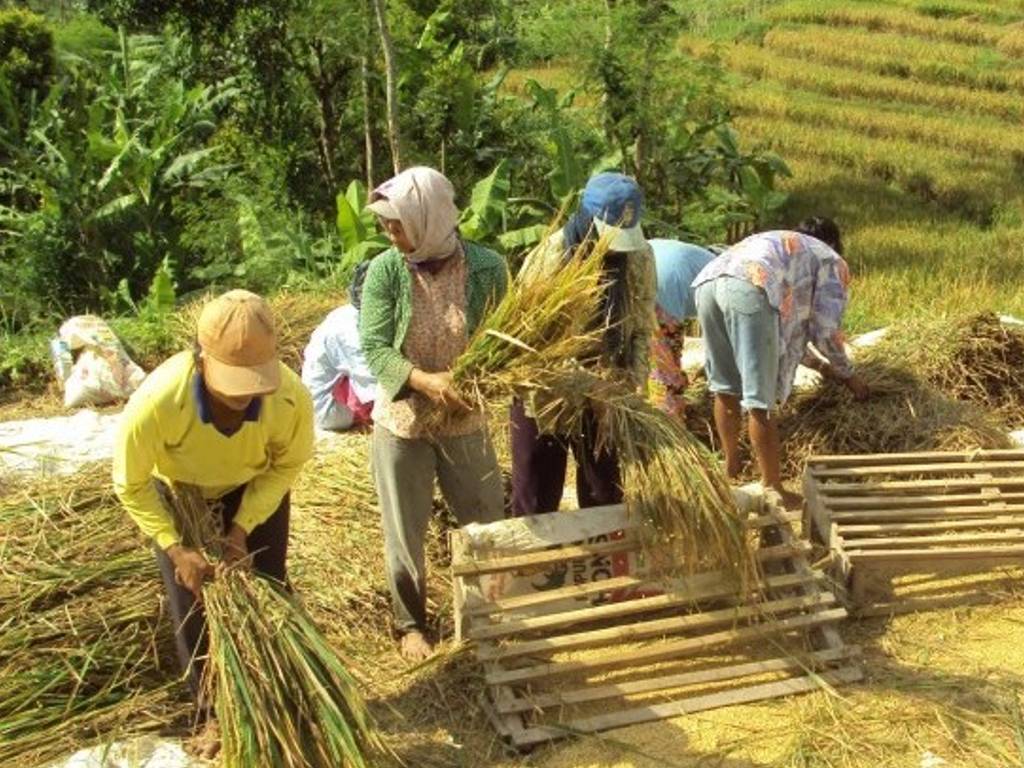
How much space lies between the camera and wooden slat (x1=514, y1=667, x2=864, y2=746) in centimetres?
318

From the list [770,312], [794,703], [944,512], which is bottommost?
[794,703]

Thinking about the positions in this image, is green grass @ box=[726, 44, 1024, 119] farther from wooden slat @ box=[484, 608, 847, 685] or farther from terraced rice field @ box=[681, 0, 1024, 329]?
wooden slat @ box=[484, 608, 847, 685]

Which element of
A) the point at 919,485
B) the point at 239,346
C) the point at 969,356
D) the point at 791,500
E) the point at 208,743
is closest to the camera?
the point at 239,346

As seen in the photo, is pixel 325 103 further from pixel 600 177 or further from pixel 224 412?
pixel 224 412

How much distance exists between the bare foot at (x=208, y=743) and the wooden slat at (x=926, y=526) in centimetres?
204

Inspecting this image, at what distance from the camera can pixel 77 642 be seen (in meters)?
3.28

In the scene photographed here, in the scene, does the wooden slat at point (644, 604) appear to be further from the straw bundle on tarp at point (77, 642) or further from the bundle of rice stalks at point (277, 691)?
the straw bundle on tarp at point (77, 642)

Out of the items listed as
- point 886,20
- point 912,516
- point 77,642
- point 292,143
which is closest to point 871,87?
point 886,20

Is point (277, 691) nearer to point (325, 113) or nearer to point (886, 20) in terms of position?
point (325, 113)

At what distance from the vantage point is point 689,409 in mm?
5137

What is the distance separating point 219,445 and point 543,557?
1026 mm

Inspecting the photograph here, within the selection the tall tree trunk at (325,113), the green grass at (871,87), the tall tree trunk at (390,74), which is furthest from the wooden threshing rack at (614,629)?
the green grass at (871,87)

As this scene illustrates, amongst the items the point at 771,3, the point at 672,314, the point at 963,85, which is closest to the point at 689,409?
the point at 672,314

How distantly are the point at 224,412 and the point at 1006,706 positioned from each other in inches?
84.3
